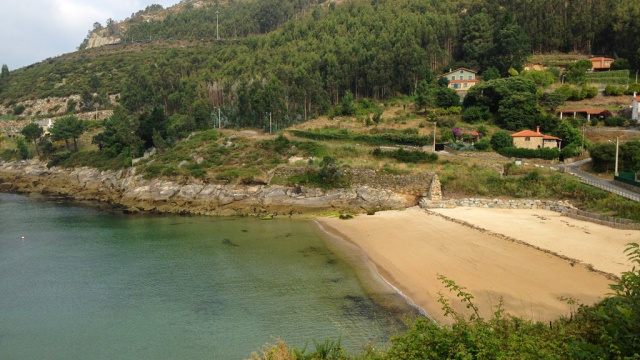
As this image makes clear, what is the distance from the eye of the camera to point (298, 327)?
16297mm

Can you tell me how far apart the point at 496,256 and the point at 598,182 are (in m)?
15.8

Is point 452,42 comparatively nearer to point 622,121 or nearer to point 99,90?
point 622,121

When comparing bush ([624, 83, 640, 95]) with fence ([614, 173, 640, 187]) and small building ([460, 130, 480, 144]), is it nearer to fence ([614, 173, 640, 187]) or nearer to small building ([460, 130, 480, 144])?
small building ([460, 130, 480, 144])

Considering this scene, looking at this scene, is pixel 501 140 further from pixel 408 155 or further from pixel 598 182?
pixel 598 182

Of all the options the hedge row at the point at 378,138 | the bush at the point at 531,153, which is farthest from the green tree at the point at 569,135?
the hedge row at the point at 378,138

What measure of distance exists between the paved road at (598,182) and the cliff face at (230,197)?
12.2 meters

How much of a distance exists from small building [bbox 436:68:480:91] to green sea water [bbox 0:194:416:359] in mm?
35990

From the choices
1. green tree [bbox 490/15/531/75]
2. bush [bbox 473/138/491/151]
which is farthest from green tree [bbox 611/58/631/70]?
bush [bbox 473/138/491/151]

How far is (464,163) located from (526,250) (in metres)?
17.7

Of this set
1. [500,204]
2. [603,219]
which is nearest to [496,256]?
[603,219]

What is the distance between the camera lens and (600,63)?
196ft

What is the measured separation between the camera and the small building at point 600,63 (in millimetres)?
59375

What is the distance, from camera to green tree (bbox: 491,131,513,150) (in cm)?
4219

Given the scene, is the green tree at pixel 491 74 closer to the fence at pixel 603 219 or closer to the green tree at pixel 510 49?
the green tree at pixel 510 49
